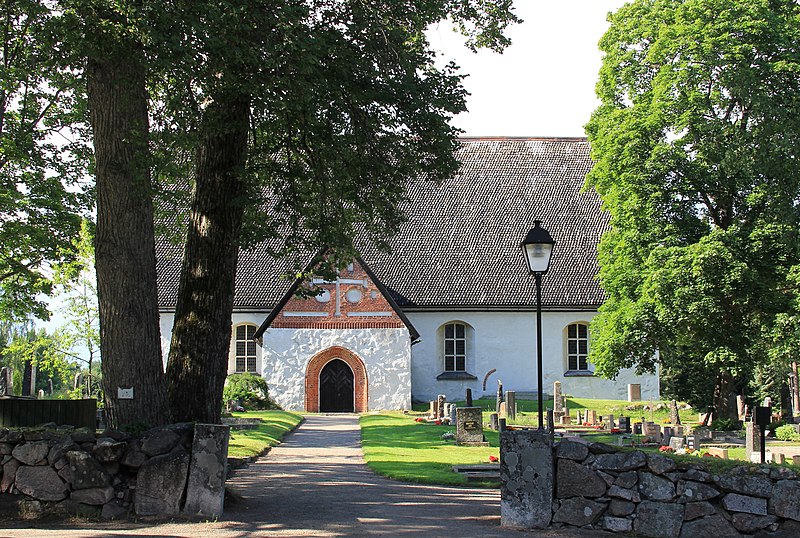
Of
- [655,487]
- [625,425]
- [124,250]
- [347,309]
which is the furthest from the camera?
[347,309]

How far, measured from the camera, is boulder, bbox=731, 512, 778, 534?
10.1m

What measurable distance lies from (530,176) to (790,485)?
32.6 meters

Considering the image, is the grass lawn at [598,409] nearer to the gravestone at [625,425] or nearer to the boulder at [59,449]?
the gravestone at [625,425]

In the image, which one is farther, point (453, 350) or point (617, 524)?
point (453, 350)

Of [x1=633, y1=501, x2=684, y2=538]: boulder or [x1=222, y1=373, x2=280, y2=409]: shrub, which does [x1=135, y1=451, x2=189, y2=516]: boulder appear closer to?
[x1=633, y1=501, x2=684, y2=538]: boulder

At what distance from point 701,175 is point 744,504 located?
16780mm

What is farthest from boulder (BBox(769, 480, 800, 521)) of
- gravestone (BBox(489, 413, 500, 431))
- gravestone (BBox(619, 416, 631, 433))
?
gravestone (BBox(489, 413, 500, 431))

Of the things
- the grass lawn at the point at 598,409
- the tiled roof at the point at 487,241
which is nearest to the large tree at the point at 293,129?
the grass lawn at the point at 598,409

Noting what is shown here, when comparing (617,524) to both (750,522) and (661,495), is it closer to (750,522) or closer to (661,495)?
(661,495)

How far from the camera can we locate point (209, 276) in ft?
41.1

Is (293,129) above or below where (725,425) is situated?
above

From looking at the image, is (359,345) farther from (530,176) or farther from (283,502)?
(283,502)

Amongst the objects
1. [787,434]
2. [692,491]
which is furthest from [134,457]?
[787,434]

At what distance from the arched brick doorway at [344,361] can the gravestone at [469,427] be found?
13.7m
